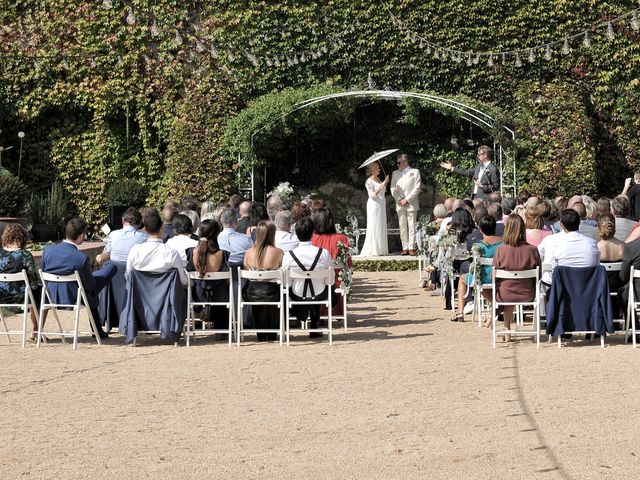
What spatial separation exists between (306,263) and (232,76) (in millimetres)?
10673

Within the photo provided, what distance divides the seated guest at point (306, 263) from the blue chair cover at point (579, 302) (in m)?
1.89

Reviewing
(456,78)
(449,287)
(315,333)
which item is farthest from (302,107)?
(315,333)

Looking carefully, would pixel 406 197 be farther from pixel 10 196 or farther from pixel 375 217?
pixel 10 196

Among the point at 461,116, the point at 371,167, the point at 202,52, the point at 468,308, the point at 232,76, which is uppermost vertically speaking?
the point at 202,52

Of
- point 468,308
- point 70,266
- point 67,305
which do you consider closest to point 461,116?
point 468,308

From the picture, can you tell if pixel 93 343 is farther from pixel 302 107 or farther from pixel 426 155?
pixel 426 155

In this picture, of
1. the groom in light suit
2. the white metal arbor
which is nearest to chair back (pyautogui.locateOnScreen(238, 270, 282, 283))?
the groom in light suit

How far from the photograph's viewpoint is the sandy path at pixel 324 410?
593 cm

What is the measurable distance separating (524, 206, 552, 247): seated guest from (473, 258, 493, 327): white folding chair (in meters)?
0.59

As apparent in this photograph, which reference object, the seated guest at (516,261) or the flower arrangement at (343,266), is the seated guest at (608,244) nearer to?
the seated guest at (516,261)

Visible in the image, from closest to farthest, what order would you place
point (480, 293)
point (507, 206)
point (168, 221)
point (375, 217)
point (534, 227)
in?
point (534, 227) → point (480, 293) → point (168, 221) → point (507, 206) → point (375, 217)

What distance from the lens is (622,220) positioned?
38.5 ft

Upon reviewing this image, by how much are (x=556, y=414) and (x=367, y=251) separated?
11.9 meters

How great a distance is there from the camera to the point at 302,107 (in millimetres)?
19766
